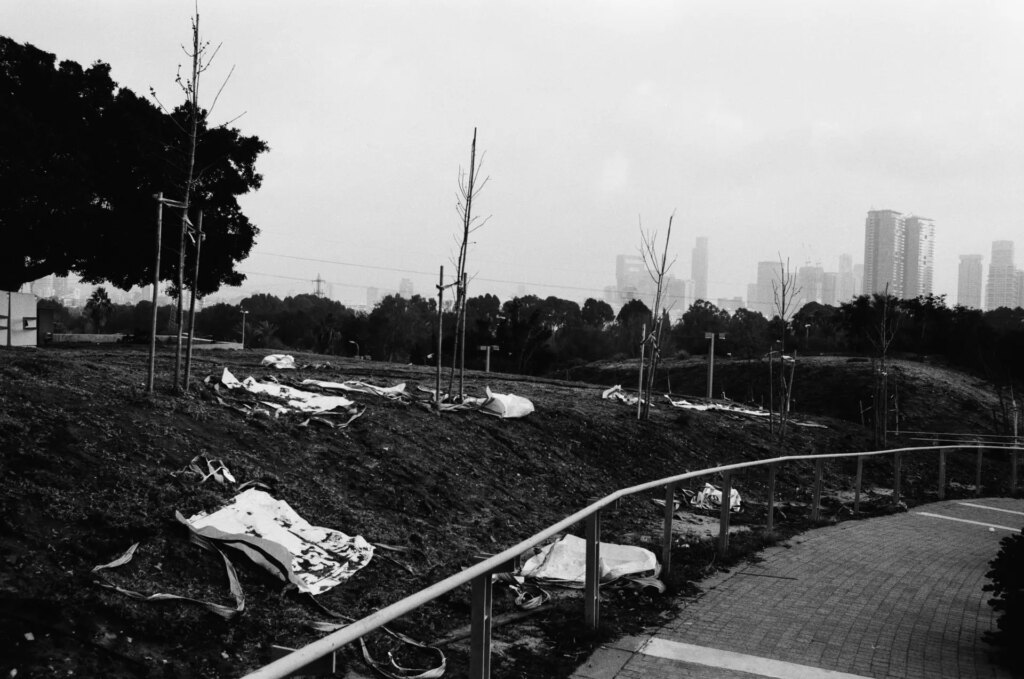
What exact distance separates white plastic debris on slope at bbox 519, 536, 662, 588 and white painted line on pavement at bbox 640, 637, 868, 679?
1.25 metres

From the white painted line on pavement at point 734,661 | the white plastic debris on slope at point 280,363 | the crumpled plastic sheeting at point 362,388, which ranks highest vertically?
the white plastic debris on slope at point 280,363

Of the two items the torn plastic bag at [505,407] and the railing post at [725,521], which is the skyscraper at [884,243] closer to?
the torn plastic bag at [505,407]

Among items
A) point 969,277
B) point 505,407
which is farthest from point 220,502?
point 969,277

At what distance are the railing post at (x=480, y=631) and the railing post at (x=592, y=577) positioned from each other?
1.50 m

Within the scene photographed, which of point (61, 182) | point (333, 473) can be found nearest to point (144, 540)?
point (333, 473)

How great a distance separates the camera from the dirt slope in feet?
17.4

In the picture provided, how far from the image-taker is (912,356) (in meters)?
56.7

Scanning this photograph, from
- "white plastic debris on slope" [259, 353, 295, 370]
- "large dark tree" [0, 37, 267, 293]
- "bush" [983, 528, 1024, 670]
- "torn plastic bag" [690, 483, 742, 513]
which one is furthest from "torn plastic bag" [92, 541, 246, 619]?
"large dark tree" [0, 37, 267, 293]

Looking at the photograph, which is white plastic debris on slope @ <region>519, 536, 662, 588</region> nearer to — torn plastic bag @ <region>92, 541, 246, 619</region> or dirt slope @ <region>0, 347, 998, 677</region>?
dirt slope @ <region>0, 347, 998, 677</region>

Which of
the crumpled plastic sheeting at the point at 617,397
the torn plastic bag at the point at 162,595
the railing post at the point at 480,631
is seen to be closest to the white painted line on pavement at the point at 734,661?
the railing post at the point at 480,631

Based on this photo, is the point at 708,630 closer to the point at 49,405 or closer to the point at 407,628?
the point at 407,628

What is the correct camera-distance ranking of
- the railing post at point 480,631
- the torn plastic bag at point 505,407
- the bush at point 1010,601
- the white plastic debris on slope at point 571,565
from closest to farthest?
the railing post at point 480,631, the bush at point 1010,601, the white plastic debris on slope at point 571,565, the torn plastic bag at point 505,407

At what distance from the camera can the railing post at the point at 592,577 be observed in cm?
505

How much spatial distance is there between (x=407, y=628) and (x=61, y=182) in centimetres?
2636
